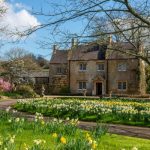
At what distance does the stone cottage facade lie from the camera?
61.7m

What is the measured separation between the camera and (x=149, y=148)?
1095 cm

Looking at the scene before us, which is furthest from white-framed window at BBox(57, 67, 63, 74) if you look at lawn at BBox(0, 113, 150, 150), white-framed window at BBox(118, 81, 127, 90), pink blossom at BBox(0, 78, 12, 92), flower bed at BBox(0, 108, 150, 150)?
lawn at BBox(0, 113, 150, 150)

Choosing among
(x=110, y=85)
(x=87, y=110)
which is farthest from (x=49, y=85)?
(x=87, y=110)

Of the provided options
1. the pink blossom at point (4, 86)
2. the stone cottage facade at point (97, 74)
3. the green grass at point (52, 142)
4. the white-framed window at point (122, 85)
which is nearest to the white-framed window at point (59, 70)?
A: the stone cottage facade at point (97, 74)

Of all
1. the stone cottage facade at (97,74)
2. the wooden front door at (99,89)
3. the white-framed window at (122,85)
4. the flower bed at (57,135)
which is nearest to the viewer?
the flower bed at (57,135)

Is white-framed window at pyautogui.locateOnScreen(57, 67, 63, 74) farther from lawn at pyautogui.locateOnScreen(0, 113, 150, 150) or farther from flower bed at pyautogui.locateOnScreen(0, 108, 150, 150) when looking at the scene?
lawn at pyautogui.locateOnScreen(0, 113, 150, 150)

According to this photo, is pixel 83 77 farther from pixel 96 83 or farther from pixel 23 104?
pixel 23 104

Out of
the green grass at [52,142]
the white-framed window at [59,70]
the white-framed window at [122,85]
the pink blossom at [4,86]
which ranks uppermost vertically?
the white-framed window at [59,70]

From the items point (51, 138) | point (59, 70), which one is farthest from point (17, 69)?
point (51, 138)

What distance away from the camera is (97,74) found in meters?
64.9

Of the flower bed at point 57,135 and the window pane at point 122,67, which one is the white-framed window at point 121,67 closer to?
the window pane at point 122,67

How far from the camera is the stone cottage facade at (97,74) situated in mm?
61731

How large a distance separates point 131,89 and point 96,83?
5.67m

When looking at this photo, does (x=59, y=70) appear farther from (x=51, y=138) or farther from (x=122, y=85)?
(x=51, y=138)
